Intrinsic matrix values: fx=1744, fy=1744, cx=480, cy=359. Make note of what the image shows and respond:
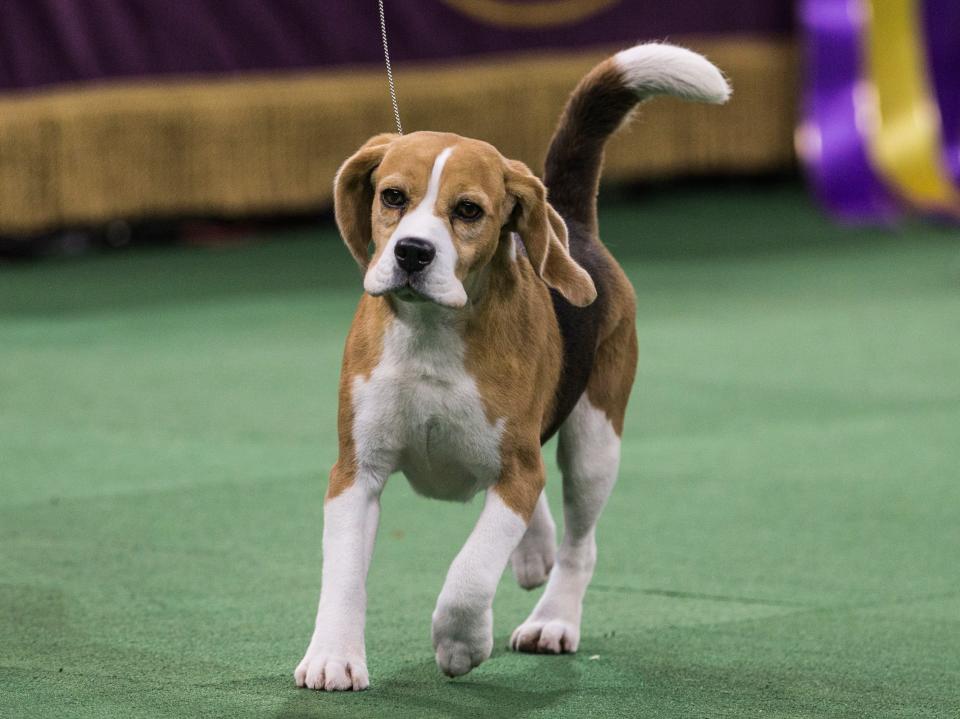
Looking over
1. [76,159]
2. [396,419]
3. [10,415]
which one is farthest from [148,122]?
[396,419]

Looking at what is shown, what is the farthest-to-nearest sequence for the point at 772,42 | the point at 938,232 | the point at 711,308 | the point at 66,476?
1. the point at 772,42
2. the point at 938,232
3. the point at 711,308
4. the point at 66,476

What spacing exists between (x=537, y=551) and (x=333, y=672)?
69 cm

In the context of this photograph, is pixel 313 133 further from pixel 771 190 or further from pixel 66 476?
pixel 66 476

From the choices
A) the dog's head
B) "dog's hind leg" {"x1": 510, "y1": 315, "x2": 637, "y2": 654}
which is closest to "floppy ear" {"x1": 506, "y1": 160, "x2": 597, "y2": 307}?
the dog's head

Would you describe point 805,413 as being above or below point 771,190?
below

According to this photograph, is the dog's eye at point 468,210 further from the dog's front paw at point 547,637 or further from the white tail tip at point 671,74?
the dog's front paw at point 547,637

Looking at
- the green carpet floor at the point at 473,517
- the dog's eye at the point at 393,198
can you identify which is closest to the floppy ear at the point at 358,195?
the dog's eye at the point at 393,198

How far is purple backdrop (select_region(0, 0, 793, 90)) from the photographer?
8344 mm

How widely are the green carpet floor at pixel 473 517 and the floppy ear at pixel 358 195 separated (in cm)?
72

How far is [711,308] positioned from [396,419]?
480 centimetres

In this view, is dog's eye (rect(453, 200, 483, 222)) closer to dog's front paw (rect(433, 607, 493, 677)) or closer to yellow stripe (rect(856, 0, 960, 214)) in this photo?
dog's front paw (rect(433, 607, 493, 677))

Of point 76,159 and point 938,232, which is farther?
point 938,232

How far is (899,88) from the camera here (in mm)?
10062

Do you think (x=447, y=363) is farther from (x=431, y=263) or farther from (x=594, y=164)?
(x=594, y=164)
